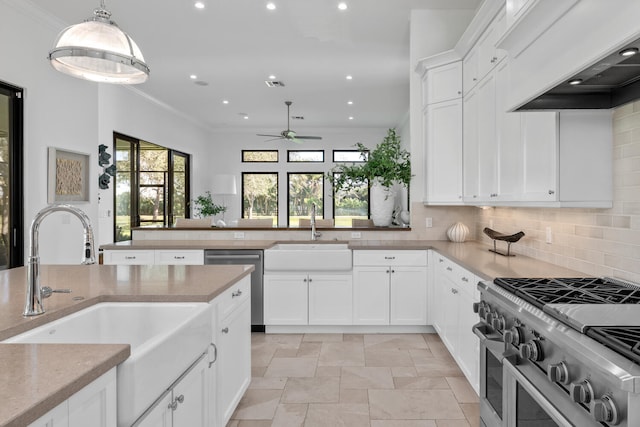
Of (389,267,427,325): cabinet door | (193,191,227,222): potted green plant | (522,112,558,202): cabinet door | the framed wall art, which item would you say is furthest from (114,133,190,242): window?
(522,112,558,202): cabinet door

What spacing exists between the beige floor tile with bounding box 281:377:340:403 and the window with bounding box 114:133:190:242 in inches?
191

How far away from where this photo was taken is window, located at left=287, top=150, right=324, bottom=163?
10.5 m

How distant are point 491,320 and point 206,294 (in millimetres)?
1247

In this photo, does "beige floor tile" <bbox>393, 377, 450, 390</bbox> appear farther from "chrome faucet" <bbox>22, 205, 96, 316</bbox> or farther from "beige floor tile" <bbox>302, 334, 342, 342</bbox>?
"chrome faucet" <bbox>22, 205, 96, 316</bbox>

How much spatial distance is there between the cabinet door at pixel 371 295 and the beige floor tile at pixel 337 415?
143 centimetres

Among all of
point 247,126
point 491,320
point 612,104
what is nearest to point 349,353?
point 491,320

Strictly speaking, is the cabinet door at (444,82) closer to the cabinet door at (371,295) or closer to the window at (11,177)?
the cabinet door at (371,295)

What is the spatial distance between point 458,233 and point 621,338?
317 cm

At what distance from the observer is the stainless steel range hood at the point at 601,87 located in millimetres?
1466

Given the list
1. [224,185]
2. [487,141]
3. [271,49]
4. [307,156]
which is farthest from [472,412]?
[307,156]

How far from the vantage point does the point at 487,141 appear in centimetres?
318

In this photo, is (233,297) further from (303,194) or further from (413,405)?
(303,194)

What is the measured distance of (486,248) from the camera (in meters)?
3.63

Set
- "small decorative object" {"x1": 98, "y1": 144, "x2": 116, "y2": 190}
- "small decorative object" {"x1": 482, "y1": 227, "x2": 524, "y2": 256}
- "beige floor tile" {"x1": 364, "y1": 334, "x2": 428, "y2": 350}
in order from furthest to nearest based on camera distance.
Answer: "small decorative object" {"x1": 98, "y1": 144, "x2": 116, "y2": 190} → "beige floor tile" {"x1": 364, "y1": 334, "x2": 428, "y2": 350} → "small decorative object" {"x1": 482, "y1": 227, "x2": 524, "y2": 256}
